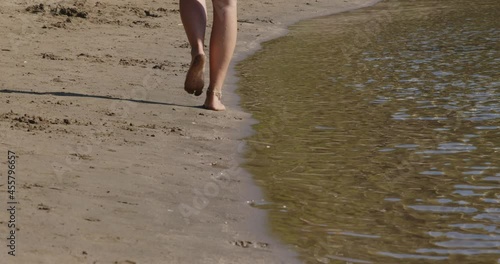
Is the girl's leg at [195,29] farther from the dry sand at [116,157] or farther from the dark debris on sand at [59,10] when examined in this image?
the dark debris on sand at [59,10]

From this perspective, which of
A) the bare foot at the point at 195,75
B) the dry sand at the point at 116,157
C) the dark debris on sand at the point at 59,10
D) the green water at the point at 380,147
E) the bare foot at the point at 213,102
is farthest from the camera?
the dark debris on sand at the point at 59,10

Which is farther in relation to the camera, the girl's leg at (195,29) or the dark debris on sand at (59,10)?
the dark debris on sand at (59,10)

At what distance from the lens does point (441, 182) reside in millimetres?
4379

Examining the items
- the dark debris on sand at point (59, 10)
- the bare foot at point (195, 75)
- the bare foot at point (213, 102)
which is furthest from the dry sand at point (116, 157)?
the dark debris on sand at point (59, 10)

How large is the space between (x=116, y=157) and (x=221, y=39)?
142 cm

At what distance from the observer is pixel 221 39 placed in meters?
5.73

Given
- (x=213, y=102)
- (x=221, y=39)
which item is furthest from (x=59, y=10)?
(x=221, y=39)

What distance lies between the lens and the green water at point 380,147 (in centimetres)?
364

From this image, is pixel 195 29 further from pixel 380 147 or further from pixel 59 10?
pixel 59 10

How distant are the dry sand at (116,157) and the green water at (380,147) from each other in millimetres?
180

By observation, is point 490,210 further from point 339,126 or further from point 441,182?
point 339,126

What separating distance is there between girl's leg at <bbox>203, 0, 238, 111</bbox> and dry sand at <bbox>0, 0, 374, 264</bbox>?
0.61 feet

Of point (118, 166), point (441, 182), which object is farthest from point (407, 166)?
point (118, 166)

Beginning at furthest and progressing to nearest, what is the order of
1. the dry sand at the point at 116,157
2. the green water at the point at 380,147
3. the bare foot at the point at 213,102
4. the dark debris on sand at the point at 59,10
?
the dark debris on sand at the point at 59,10
the bare foot at the point at 213,102
the green water at the point at 380,147
the dry sand at the point at 116,157
